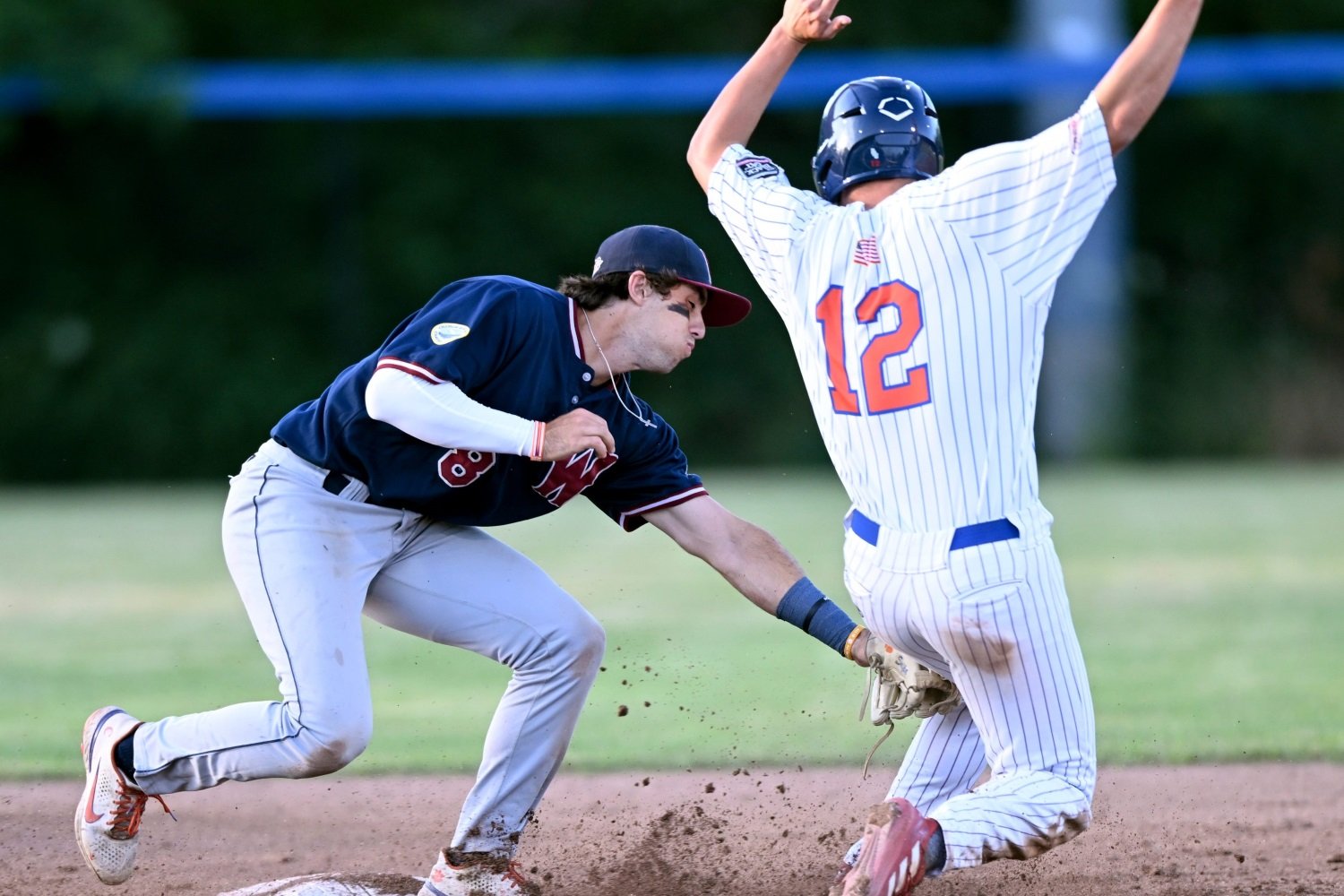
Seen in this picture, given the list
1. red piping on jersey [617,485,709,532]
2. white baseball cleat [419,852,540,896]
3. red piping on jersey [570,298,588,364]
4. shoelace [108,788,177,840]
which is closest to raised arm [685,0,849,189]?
red piping on jersey [570,298,588,364]

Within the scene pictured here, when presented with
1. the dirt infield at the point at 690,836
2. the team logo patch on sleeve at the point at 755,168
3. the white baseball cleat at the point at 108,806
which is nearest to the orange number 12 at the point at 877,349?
the team logo patch on sleeve at the point at 755,168

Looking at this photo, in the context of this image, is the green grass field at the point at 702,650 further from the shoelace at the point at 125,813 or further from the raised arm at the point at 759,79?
the raised arm at the point at 759,79

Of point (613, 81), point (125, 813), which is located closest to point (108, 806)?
point (125, 813)

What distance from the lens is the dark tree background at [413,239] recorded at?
21.5 metres

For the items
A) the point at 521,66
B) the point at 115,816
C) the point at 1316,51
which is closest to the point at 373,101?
the point at 521,66

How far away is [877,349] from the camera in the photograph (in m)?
3.22

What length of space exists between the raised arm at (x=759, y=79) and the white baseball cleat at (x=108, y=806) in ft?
6.22

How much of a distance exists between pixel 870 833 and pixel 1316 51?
57.3ft

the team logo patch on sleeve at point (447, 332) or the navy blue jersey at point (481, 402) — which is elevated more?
the team logo patch on sleeve at point (447, 332)

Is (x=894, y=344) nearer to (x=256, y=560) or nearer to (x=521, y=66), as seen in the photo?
(x=256, y=560)

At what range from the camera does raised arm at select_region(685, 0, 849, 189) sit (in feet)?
11.6

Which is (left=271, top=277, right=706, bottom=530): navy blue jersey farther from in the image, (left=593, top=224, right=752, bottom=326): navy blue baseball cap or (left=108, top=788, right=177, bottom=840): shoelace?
(left=108, top=788, right=177, bottom=840): shoelace

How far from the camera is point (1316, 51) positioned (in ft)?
60.4

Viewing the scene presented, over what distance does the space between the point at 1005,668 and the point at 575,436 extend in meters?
1.06
